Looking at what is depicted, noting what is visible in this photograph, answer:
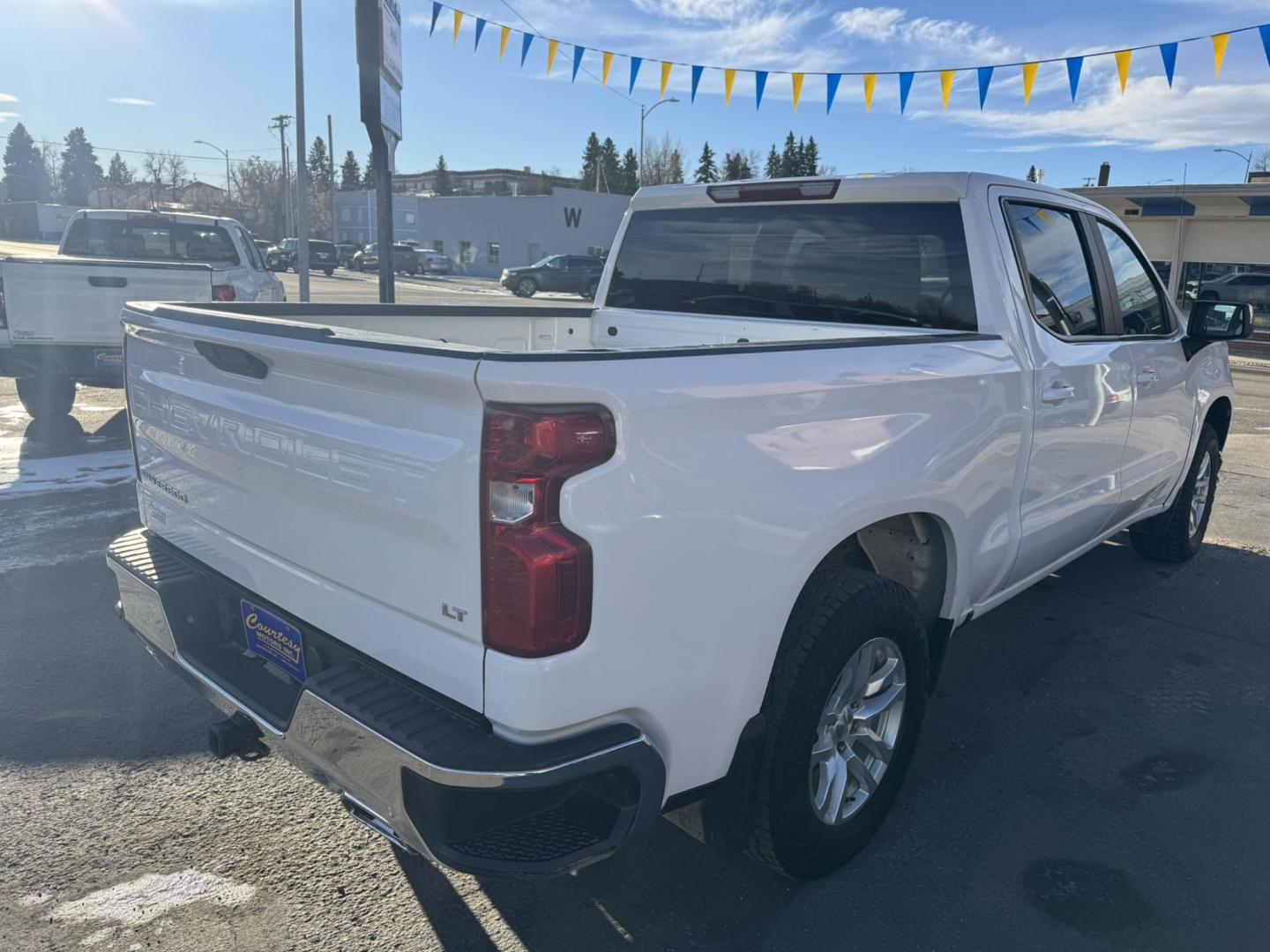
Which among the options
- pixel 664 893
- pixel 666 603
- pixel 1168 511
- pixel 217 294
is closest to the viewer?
pixel 666 603

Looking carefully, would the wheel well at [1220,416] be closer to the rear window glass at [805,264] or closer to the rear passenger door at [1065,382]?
the rear passenger door at [1065,382]

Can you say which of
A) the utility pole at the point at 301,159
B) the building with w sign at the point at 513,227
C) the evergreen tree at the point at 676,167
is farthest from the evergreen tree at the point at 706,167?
the utility pole at the point at 301,159

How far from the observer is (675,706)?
217cm

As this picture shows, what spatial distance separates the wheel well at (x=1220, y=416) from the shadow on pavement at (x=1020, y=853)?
5.76 feet

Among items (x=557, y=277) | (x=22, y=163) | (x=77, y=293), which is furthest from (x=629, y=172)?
(x=22, y=163)

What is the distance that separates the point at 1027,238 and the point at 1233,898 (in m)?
2.28

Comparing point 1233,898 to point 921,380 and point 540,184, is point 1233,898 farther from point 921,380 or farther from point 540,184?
point 540,184

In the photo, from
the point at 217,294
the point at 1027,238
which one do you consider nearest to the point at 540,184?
the point at 217,294

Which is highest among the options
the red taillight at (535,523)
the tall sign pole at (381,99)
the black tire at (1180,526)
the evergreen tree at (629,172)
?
the evergreen tree at (629,172)

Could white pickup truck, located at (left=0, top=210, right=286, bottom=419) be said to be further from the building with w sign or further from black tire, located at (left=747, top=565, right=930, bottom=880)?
the building with w sign

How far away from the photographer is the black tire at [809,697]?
245cm

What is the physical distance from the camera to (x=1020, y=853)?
2.98 meters

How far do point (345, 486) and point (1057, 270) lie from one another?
2.95m

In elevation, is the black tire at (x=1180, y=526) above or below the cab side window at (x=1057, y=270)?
below
